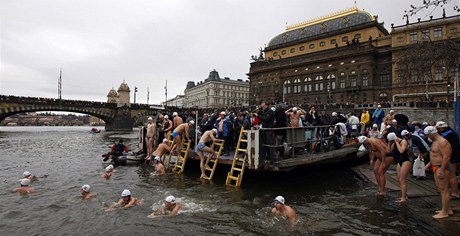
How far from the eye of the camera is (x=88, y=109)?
5716 centimetres

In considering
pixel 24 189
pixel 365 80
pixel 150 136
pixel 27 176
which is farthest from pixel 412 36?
pixel 24 189

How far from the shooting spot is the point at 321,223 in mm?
6570

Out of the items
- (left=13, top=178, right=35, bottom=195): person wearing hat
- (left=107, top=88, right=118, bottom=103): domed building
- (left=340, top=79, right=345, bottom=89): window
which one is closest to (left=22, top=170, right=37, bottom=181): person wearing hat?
(left=13, top=178, right=35, bottom=195): person wearing hat

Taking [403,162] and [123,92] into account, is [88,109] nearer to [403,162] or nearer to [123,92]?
[123,92]

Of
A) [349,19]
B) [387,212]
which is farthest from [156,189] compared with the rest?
[349,19]

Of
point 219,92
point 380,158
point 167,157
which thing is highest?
point 219,92

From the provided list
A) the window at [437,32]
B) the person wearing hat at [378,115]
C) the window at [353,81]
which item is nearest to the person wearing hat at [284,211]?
the person wearing hat at [378,115]

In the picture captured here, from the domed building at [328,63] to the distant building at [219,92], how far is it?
1517 inches

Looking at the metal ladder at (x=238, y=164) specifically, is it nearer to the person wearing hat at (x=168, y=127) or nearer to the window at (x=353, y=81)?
the person wearing hat at (x=168, y=127)

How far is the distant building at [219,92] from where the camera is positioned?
413 ft

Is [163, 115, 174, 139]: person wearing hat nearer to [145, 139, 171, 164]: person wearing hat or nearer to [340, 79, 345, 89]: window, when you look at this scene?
[145, 139, 171, 164]: person wearing hat

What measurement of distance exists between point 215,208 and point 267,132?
10.1ft

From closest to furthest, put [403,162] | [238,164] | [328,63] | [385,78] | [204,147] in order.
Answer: [403,162] < [238,164] < [204,147] < [385,78] < [328,63]

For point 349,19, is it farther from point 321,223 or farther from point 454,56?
point 321,223
